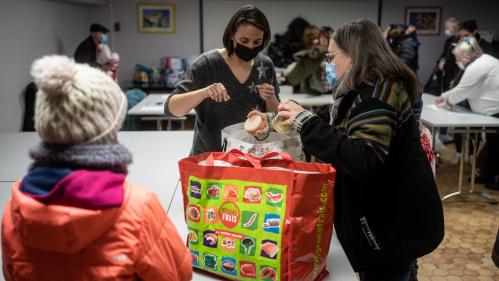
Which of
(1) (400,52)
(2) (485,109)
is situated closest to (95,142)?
(2) (485,109)

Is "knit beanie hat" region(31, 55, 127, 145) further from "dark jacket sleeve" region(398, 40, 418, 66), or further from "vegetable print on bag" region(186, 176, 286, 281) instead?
"dark jacket sleeve" region(398, 40, 418, 66)

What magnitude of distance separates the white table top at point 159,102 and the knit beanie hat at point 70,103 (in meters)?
3.17

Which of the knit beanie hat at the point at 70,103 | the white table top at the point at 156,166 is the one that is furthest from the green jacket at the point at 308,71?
the knit beanie hat at the point at 70,103

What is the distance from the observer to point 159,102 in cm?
452

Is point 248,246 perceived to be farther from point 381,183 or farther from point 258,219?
point 381,183

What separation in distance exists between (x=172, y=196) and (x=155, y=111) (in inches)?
90.1

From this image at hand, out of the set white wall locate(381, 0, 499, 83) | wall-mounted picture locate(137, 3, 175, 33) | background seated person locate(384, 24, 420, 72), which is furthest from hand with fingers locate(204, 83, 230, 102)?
white wall locate(381, 0, 499, 83)

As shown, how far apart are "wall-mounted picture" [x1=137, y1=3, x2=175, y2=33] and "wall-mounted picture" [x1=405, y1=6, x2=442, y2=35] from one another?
11.2 ft

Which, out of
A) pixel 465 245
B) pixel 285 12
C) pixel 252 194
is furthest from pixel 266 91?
pixel 285 12

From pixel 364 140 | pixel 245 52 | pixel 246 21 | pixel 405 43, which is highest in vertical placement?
pixel 405 43

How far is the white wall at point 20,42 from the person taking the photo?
4.07 meters

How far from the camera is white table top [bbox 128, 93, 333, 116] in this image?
4.04 m

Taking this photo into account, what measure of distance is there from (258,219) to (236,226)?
0.20ft

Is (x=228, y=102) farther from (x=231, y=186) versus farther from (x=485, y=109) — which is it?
(x=485, y=109)
